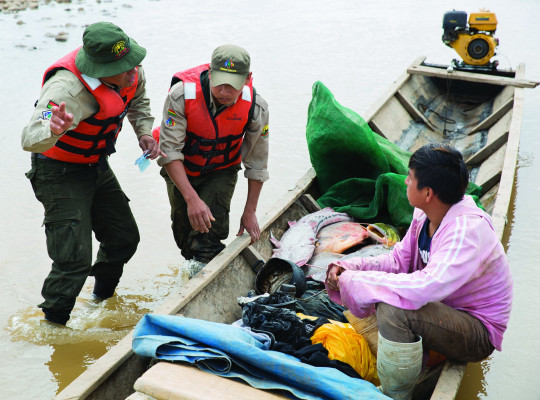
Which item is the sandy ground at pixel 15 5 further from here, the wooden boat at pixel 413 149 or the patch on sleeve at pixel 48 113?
the patch on sleeve at pixel 48 113

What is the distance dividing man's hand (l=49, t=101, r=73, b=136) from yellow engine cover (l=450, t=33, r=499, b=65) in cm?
629

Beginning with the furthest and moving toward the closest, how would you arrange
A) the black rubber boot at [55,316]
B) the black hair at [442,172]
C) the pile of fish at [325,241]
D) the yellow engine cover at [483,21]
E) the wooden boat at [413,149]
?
the yellow engine cover at [483,21]
the pile of fish at [325,241]
the black rubber boot at [55,316]
the wooden boat at [413,149]
the black hair at [442,172]

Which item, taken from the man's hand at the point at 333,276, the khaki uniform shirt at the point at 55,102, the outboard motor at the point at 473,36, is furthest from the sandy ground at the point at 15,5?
the man's hand at the point at 333,276

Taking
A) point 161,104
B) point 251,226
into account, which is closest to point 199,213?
point 251,226

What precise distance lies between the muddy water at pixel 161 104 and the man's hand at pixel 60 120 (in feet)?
5.19

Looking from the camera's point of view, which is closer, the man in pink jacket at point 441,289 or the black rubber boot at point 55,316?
the man in pink jacket at point 441,289

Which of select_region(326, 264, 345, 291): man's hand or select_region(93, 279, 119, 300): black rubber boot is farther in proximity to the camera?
select_region(93, 279, 119, 300): black rubber boot

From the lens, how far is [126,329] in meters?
4.23

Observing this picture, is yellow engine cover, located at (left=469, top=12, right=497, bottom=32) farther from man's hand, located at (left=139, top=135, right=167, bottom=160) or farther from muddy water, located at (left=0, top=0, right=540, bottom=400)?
man's hand, located at (left=139, top=135, right=167, bottom=160)

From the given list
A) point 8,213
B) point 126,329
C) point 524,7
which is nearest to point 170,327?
point 126,329

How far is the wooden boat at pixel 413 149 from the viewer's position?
261cm

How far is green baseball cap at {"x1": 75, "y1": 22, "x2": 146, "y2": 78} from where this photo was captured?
3.11 meters

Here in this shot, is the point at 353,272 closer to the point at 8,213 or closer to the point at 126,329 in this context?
the point at 126,329

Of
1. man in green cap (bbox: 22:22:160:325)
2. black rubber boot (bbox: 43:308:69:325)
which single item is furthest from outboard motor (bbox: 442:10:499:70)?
black rubber boot (bbox: 43:308:69:325)
